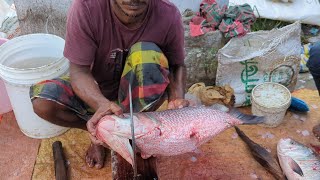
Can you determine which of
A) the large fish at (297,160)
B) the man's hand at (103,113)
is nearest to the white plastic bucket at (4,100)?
the man's hand at (103,113)

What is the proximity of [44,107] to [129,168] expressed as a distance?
2.41 ft

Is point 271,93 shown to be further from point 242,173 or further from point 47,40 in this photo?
point 47,40

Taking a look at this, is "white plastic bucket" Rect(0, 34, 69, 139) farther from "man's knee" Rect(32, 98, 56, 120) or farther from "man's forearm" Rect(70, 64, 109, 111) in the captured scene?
"man's forearm" Rect(70, 64, 109, 111)

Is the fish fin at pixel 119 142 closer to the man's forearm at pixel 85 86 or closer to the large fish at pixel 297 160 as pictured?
the man's forearm at pixel 85 86

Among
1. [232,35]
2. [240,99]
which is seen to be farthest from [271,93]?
[232,35]

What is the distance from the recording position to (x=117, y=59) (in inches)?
115

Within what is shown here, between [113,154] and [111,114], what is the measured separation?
0.81 m

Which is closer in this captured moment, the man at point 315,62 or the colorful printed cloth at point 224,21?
the man at point 315,62

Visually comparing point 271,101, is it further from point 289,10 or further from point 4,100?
point 4,100

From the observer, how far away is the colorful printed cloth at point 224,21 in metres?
3.79

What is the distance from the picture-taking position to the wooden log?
3.06m

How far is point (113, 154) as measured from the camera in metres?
2.95

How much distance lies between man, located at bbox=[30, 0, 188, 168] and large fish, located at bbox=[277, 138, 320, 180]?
960 mm

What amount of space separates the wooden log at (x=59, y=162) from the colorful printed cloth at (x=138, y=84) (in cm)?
50
